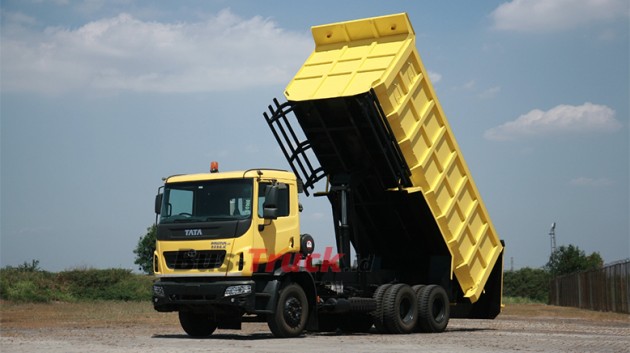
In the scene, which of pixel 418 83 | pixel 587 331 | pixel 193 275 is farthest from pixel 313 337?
pixel 587 331

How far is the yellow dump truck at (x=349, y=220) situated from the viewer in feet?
53.3

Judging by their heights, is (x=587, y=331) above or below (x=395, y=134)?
below

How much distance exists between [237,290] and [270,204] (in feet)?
4.97

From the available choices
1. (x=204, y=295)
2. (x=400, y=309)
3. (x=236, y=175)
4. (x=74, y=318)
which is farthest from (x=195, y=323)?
(x=74, y=318)

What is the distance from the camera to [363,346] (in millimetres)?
14602

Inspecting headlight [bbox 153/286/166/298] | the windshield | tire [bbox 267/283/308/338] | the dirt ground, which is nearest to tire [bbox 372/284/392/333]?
the dirt ground

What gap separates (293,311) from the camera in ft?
54.5

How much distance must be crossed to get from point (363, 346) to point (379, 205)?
485 centimetres

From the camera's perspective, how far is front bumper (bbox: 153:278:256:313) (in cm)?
1589

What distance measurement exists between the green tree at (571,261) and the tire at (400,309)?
51682mm

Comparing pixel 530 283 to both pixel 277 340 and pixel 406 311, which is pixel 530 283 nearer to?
pixel 406 311

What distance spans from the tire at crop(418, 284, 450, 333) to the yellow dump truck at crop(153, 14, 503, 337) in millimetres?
27

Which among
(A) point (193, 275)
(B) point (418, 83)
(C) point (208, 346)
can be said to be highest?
(B) point (418, 83)

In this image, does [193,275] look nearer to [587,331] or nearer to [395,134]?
[395,134]
